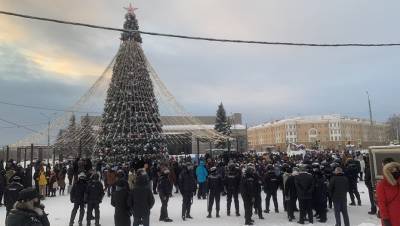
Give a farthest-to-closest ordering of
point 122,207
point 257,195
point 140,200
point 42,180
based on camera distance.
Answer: point 42,180 → point 257,195 → point 140,200 → point 122,207

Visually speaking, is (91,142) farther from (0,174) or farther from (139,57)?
(0,174)

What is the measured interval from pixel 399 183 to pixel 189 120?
17.6 m

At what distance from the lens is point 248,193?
1096 cm

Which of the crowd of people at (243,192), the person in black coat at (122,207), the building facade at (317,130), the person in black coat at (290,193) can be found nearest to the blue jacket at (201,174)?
the crowd of people at (243,192)

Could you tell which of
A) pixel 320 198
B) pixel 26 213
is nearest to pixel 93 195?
pixel 26 213

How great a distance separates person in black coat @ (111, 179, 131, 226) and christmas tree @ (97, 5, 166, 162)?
38.1 feet

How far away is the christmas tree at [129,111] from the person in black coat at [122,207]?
11602 mm

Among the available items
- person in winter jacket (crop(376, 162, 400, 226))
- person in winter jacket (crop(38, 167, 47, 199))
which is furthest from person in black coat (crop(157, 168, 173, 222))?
person in winter jacket (crop(38, 167, 47, 199))

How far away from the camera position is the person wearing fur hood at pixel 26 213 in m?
4.48

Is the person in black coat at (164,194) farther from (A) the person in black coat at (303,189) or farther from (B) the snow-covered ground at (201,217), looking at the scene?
(A) the person in black coat at (303,189)

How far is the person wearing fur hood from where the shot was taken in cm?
448

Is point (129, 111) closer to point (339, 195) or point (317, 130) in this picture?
point (339, 195)

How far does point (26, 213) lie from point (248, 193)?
291 inches

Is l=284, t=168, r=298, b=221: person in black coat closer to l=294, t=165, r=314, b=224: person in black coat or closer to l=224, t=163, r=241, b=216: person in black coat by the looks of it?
l=294, t=165, r=314, b=224: person in black coat
